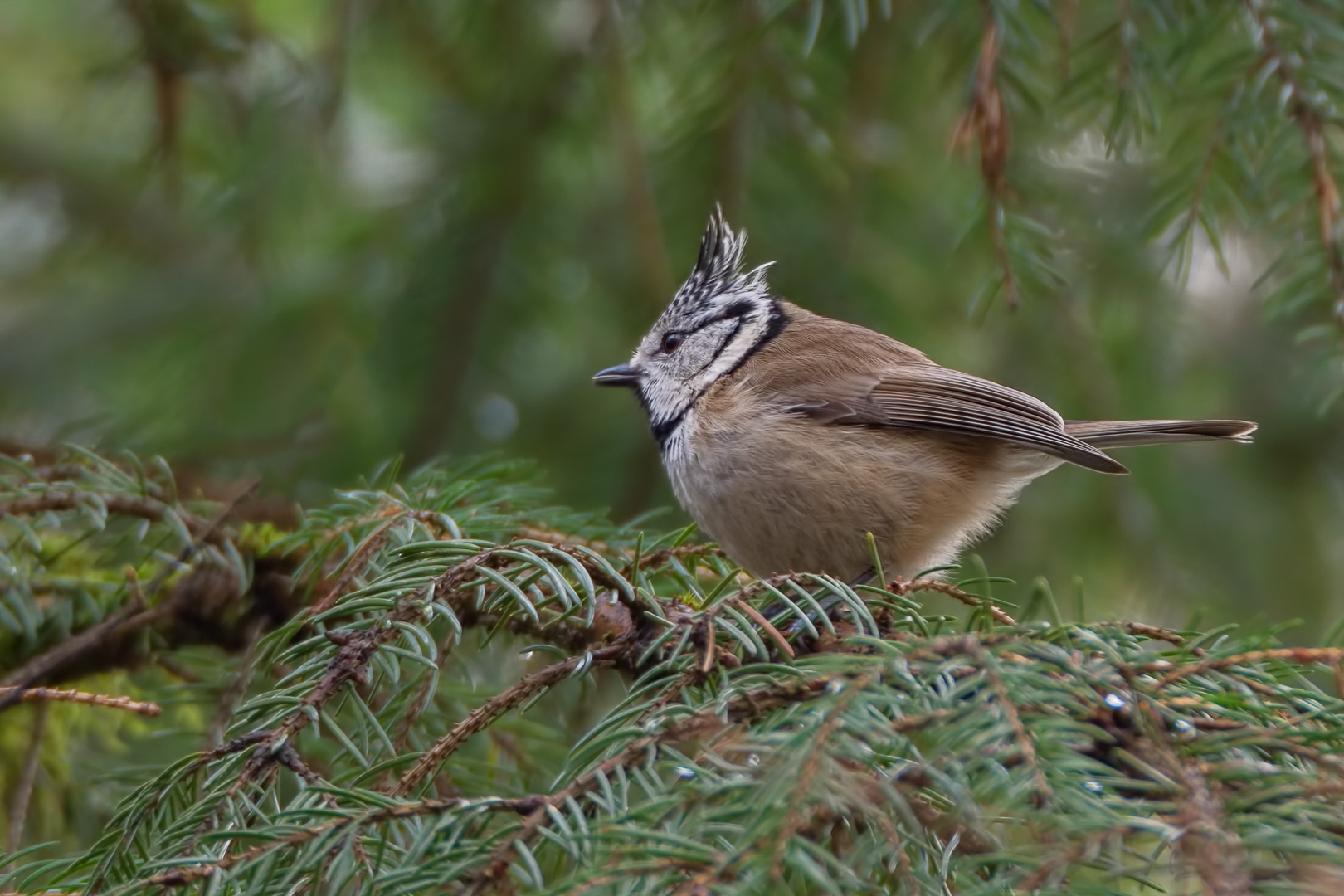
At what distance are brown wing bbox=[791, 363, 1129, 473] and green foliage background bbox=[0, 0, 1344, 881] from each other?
27 cm

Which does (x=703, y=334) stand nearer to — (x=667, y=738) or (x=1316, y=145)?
(x=1316, y=145)

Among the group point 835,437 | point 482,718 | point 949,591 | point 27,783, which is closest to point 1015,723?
point 482,718

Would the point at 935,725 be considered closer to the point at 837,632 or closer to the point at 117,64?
the point at 837,632

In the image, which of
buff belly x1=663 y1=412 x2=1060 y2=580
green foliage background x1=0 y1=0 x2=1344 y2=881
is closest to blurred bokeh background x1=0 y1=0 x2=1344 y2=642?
green foliage background x1=0 y1=0 x2=1344 y2=881

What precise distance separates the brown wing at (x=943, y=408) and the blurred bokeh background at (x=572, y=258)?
1.16 feet

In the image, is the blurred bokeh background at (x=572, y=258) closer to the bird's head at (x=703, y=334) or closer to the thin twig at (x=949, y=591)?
the bird's head at (x=703, y=334)

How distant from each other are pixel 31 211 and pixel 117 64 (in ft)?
4.49

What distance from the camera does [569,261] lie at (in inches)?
150

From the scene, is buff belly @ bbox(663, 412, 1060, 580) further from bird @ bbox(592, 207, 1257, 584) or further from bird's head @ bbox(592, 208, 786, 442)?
bird's head @ bbox(592, 208, 786, 442)

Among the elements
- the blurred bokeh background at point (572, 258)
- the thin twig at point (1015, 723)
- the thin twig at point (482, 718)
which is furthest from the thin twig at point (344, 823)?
the blurred bokeh background at point (572, 258)

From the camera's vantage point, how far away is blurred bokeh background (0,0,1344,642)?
3346mm

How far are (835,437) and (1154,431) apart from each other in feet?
2.74

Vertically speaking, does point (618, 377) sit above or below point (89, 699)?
above

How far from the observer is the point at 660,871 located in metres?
1.18
